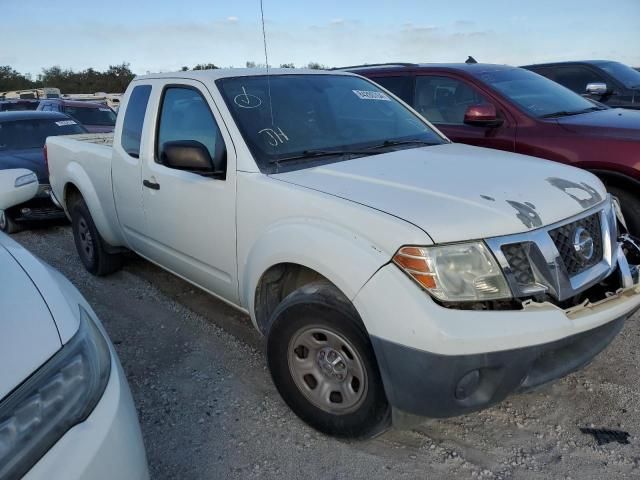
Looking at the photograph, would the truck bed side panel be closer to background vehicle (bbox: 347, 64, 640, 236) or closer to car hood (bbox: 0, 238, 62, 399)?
car hood (bbox: 0, 238, 62, 399)

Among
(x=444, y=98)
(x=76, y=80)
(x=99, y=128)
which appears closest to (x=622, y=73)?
(x=444, y=98)

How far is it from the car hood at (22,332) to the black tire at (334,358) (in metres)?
1.14

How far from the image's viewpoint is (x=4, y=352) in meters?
1.38

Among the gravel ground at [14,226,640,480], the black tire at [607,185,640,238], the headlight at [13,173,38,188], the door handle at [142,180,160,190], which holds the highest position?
the headlight at [13,173,38,188]

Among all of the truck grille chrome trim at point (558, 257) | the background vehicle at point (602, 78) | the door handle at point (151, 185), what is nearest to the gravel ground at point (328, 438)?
the truck grille chrome trim at point (558, 257)

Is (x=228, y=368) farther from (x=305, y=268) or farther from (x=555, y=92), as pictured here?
(x=555, y=92)

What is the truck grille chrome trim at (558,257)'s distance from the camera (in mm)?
2131

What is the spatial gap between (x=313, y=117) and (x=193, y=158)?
2.64 feet

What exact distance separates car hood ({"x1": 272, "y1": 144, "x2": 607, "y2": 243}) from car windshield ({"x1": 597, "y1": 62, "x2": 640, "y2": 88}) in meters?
5.40

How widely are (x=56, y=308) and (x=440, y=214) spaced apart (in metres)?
1.43

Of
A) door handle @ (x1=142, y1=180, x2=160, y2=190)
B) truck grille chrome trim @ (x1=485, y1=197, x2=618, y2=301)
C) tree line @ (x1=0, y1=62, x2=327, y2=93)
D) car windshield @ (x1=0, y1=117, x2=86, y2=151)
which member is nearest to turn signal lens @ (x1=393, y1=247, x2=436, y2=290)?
truck grille chrome trim @ (x1=485, y1=197, x2=618, y2=301)

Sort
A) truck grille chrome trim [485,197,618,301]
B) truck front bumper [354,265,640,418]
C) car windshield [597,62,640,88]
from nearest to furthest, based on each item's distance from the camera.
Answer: truck front bumper [354,265,640,418], truck grille chrome trim [485,197,618,301], car windshield [597,62,640,88]

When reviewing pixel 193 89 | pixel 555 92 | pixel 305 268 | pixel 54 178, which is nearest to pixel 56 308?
pixel 305 268

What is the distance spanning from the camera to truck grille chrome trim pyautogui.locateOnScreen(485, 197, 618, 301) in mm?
2131
